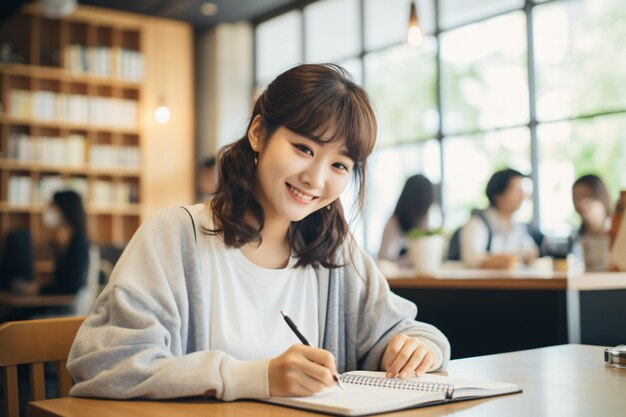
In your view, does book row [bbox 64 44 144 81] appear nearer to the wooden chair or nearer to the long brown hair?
the long brown hair

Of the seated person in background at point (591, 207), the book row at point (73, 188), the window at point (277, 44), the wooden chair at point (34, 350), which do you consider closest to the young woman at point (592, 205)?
the seated person in background at point (591, 207)

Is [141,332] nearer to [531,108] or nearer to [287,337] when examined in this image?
[287,337]

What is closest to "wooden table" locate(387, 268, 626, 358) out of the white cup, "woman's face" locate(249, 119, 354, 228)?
the white cup

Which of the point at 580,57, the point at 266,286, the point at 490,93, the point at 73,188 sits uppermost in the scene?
the point at 580,57

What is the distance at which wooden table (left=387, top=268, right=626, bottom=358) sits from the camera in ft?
8.25

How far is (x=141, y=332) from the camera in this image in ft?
3.79

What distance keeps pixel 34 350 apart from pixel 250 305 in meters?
0.42

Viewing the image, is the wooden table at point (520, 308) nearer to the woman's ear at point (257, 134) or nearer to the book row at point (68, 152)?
the woman's ear at point (257, 134)

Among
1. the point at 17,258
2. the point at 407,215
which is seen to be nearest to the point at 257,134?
the point at 407,215

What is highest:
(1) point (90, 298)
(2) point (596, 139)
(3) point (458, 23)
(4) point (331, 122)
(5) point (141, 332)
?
(3) point (458, 23)

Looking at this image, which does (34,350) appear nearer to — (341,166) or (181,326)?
(181,326)

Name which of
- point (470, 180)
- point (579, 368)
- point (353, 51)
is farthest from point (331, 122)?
point (353, 51)

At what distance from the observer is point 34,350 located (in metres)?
1.39

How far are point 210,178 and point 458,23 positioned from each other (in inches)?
93.0
